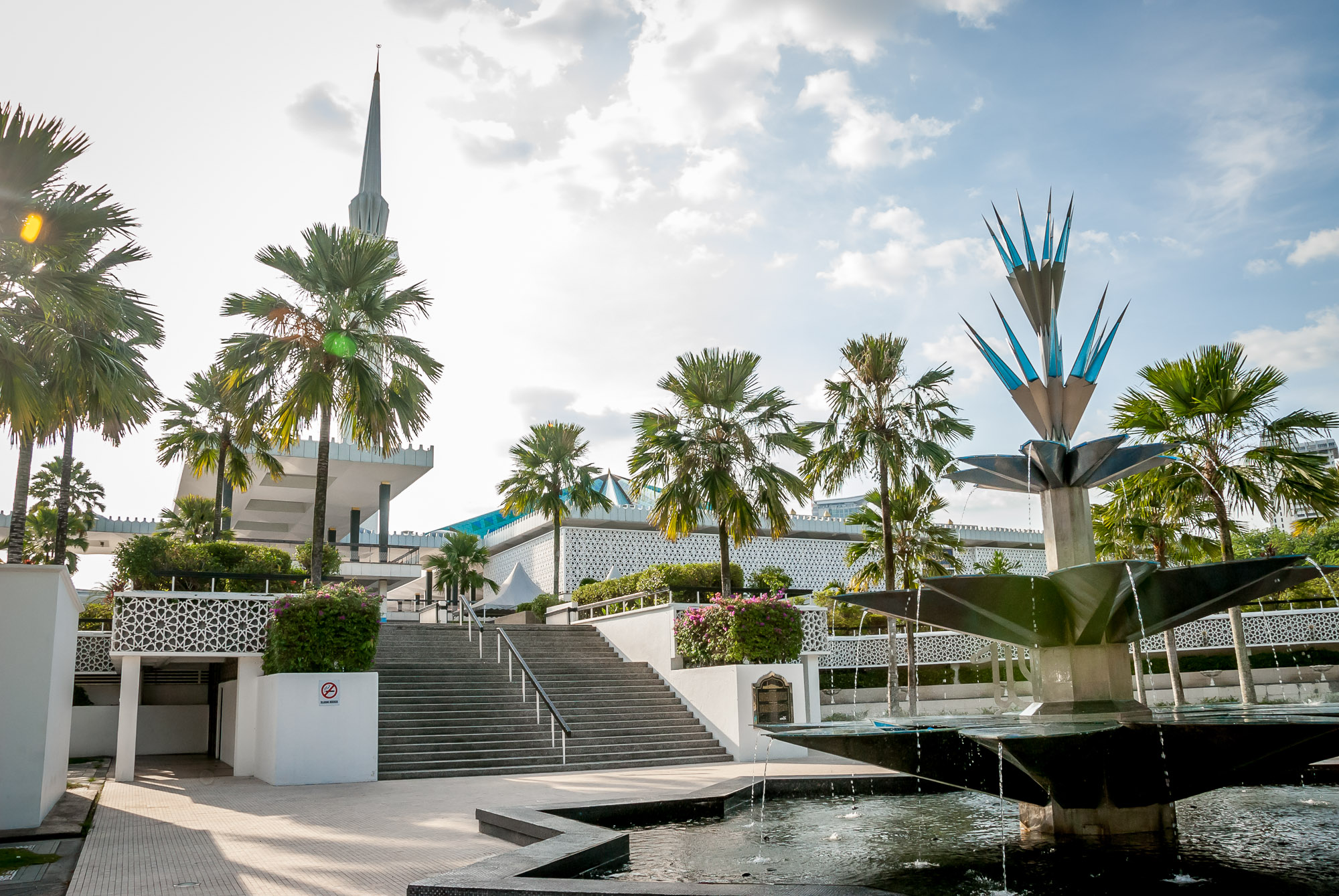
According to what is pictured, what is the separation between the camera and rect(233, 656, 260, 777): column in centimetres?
1508

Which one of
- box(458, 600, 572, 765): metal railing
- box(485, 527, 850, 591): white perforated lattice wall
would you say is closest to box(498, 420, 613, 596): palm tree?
box(485, 527, 850, 591): white perforated lattice wall

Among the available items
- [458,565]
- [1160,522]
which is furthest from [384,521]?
[1160,522]

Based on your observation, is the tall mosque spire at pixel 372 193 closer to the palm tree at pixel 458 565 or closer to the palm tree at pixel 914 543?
the palm tree at pixel 458 565

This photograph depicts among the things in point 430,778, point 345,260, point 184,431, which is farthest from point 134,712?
point 184,431

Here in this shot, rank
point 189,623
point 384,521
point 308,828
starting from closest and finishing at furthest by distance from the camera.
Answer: point 308,828 → point 189,623 → point 384,521

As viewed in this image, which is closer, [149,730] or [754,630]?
[754,630]

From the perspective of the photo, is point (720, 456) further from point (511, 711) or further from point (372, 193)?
point (372, 193)

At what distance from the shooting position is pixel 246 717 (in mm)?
15250

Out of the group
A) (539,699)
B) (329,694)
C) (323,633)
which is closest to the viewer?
(329,694)

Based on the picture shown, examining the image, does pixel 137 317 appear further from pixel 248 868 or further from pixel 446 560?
pixel 446 560

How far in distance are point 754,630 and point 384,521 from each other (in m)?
22.6

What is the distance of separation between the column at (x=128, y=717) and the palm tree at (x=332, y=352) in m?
3.02

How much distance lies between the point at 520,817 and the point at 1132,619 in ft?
16.1

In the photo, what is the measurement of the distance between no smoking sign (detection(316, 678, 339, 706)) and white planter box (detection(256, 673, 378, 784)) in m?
0.01
